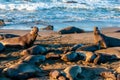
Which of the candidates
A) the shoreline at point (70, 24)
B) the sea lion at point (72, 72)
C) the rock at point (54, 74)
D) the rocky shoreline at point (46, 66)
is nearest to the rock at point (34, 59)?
the rocky shoreline at point (46, 66)

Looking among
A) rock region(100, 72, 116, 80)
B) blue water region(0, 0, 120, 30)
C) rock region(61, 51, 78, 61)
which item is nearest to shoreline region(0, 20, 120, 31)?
blue water region(0, 0, 120, 30)

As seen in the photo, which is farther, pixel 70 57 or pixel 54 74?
pixel 70 57

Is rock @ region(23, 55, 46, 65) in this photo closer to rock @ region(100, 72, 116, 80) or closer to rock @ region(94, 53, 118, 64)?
rock @ region(94, 53, 118, 64)

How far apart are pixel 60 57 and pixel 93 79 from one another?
153 cm

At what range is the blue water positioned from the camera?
18266 mm

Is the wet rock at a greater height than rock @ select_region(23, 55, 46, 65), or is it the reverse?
rock @ select_region(23, 55, 46, 65)

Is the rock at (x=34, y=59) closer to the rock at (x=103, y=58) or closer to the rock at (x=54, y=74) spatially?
the rock at (x=54, y=74)

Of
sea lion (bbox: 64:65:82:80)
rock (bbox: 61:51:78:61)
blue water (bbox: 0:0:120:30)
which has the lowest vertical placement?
blue water (bbox: 0:0:120:30)

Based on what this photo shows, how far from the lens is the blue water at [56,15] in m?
18.3

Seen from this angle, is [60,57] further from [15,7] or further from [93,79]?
[15,7]

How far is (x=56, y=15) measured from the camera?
21.1 metres

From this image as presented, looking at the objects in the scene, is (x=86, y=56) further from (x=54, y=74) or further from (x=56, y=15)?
(x=56, y=15)

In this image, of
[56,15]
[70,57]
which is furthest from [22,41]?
[56,15]

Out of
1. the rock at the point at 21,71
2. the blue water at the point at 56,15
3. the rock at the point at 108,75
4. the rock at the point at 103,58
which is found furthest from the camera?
the blue water at the point at 56,15
